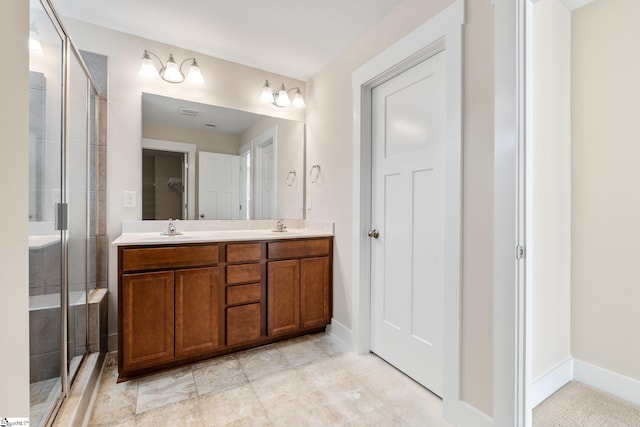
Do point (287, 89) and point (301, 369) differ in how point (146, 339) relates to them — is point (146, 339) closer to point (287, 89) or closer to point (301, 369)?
point (301, 369)

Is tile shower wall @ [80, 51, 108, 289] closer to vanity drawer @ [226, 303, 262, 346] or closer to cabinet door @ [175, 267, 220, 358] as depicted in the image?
cabinet door @ [175, 267, 220, 358]

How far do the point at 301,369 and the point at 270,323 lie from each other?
0.42 m

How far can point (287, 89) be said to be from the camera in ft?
9.18

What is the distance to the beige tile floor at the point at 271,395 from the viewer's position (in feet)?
4.74

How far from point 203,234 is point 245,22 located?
5.14 feet

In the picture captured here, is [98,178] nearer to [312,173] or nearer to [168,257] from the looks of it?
[168,257]

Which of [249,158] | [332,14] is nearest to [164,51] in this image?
[249,158]

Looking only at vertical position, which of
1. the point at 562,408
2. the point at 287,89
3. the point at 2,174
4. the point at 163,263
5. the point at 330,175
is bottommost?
the point at 562,408

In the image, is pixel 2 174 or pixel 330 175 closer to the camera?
pixel 2 174

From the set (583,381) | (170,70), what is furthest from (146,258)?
(583,381)

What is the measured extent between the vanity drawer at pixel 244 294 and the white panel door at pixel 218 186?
73 cm

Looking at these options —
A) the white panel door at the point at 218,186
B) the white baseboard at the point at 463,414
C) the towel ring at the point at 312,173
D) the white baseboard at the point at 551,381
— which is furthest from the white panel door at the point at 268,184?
the white baseboard at the point at 551,381

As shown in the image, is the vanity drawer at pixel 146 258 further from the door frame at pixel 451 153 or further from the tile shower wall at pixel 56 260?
the door frame at pixel 451 153

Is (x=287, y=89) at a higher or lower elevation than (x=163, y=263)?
higher
